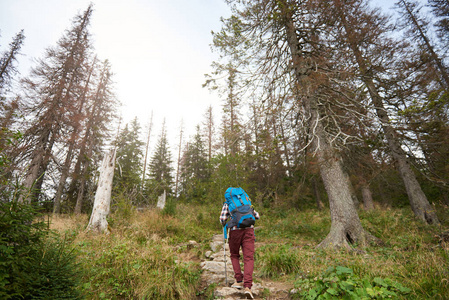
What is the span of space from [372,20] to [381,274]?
385 inches

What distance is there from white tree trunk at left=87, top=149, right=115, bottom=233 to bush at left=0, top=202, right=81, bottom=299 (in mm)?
5641

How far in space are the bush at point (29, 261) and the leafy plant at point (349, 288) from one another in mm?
2939

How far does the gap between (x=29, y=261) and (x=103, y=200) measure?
652cm

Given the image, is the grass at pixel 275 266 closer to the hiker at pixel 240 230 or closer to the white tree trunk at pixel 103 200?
the white tree trunk at pixel 103 200

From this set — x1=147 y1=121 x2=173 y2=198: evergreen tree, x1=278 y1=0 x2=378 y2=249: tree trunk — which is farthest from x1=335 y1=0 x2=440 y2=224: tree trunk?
x1=147 y1=121 x2=173 y2=198: evergreen tree

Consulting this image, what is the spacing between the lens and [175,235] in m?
7.79

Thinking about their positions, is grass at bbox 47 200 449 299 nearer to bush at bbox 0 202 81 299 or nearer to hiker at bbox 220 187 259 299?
bush at bbox 0 202 81 299

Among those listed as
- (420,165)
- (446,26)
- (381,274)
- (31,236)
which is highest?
(446,26)

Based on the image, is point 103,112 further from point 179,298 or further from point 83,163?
point 179,298

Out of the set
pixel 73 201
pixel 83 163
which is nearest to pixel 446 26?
pixel 83 163

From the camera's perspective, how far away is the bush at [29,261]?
1.63 m

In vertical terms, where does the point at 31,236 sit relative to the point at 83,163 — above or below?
below

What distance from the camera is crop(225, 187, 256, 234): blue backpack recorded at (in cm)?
367

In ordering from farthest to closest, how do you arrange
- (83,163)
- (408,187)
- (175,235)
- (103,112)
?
1. (103,112)
2. (83,163)
3. (408,187)
4. (175,235)
